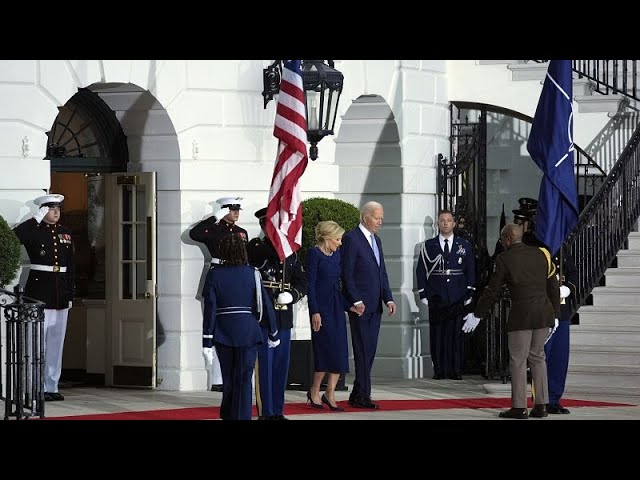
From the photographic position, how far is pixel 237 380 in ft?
38.5

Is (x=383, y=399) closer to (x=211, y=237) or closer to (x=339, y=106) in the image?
(x=211, y=237)

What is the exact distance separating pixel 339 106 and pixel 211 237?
7.90 feet

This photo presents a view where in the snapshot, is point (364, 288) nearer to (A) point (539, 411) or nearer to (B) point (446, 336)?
(A) point (539, 411)

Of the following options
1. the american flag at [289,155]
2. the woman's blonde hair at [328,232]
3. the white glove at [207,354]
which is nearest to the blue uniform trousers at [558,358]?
the woman's blonde hair at [328,232]

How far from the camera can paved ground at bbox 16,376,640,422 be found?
1363cm

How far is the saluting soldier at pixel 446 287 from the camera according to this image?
17312 mm

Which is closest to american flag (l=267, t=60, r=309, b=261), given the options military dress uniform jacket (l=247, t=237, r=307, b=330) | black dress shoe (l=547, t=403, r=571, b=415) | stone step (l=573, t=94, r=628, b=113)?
military dress uniform jacket (l=247, t=237, r=307, b=330)

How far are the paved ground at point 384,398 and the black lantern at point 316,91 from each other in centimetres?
255

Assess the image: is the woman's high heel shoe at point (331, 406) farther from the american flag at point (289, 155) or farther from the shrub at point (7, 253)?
the shrub at point (7, 253)

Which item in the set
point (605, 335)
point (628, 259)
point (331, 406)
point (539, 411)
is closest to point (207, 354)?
point (331, 406)

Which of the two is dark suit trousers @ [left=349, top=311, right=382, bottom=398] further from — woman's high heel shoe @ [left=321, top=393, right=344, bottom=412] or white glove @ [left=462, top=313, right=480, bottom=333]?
white glove @ [left=462, top=313, right=480, bottom=333]
